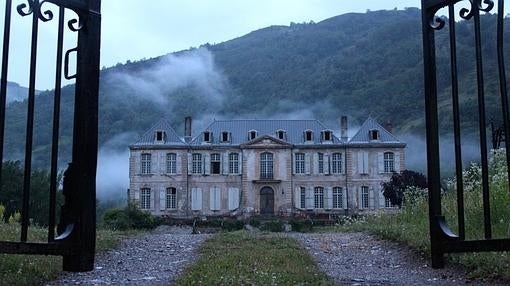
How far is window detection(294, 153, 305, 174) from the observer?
47.2 metres

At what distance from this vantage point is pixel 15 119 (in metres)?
75.0

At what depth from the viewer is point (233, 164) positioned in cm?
4738

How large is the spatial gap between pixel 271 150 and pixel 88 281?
139 feet

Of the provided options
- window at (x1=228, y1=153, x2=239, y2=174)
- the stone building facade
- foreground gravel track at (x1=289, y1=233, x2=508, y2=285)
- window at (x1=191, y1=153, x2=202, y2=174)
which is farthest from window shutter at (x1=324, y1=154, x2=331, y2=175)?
foreground gravel track at (x1=289, y1=233, x2=508, y2=285)

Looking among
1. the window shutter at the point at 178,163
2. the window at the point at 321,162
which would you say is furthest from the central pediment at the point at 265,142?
the window shutter at the point at 178,163

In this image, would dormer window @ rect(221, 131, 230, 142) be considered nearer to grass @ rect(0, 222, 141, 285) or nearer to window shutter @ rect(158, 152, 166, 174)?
window shutter @ rect(158, 152, 166, 174)

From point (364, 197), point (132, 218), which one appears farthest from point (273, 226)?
point (364, 197)

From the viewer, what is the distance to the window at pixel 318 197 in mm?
46938

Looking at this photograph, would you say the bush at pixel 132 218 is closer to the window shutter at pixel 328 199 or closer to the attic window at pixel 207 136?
the attic window at pixel 207 136

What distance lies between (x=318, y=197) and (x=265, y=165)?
4.61m

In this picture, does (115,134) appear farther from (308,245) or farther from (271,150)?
(308,245)

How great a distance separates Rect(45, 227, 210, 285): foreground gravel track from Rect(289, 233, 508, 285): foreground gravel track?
1594 millimetres

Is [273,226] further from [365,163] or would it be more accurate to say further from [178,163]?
[178,163]

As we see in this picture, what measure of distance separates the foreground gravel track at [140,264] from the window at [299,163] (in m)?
36.6
